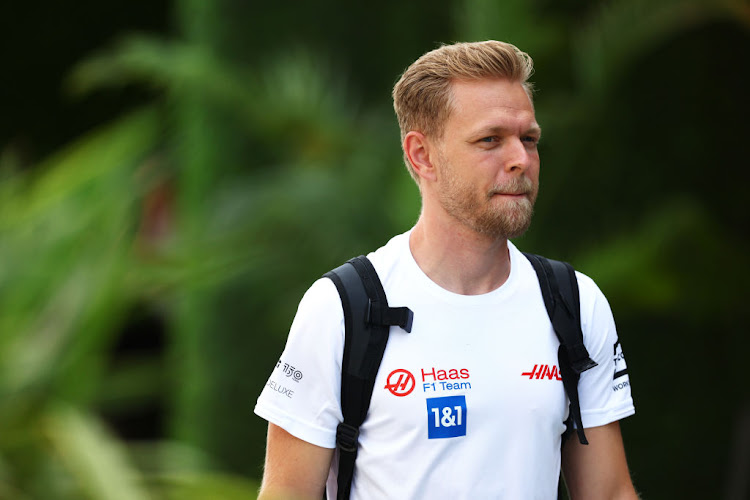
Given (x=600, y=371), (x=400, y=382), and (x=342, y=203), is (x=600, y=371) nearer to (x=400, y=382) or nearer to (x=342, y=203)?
(x=400, y=382)

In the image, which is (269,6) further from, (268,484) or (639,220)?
(268,484)

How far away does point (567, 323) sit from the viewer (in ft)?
6.70

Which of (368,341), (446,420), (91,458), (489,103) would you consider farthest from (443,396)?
(91,458)

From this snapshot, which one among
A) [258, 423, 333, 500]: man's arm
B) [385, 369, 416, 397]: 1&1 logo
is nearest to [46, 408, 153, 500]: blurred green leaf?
[258, 423, 333, 500]: man's arm

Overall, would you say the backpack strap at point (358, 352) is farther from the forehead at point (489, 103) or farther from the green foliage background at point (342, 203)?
the green foliage background at point (342, 203)

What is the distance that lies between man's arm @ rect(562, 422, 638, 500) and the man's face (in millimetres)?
426

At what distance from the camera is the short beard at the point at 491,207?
6.42ft

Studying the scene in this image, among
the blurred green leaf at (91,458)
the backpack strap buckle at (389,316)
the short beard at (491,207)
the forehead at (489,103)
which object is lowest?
the blurred green leaf at (91,458)

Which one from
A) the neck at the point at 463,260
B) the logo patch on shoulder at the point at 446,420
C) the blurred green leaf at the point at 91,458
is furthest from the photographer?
the neck at the point at 463,260

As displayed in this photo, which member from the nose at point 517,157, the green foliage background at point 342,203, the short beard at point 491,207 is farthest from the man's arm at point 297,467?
the green foliage background at point 342,203

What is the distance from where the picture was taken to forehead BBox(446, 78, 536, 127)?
1.98m

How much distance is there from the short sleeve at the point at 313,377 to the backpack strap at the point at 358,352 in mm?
14

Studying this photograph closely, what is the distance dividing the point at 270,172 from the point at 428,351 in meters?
3.90

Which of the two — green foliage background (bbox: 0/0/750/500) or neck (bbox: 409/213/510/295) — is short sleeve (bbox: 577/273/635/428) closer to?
neck (bbox: 409/213/510/295)
